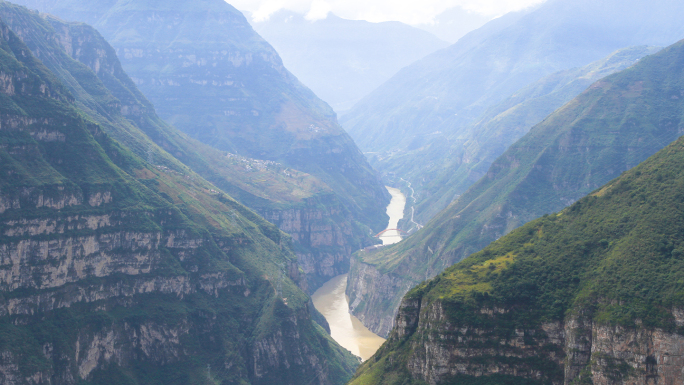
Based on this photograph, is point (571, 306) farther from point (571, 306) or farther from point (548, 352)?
point (548, 352)

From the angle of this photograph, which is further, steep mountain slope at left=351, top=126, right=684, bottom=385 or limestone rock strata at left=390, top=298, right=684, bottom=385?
steep mountain slope at left=351, top=126, right=684, bottom=385

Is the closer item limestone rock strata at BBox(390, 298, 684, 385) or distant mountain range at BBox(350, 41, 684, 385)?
limestone rock strata at BBox(390, 298, 684, 385)

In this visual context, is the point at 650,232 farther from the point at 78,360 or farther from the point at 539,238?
the point at 78,360

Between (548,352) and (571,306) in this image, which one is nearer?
(548,352)

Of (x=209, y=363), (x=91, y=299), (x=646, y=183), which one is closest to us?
(x=646, y=183)

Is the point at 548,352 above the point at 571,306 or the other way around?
the other way around

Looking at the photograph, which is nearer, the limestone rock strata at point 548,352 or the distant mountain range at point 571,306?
the limestone rock strata at point 548,352

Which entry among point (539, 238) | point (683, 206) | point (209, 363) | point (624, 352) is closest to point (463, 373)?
point (624, 352)

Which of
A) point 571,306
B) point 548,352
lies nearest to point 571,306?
point 571,306
